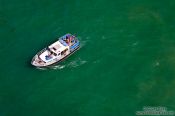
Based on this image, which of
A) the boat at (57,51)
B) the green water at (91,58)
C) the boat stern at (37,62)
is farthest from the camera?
the boat at (57,51)

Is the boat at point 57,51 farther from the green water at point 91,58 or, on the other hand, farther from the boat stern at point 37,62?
the green water at point 91,58

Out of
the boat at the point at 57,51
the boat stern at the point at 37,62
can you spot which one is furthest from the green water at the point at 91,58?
the boat at the point at 57,51

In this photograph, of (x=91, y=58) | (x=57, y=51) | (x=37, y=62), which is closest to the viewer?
(x=37, y=62)

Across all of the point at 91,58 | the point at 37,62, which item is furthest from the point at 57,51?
the point at 91,58

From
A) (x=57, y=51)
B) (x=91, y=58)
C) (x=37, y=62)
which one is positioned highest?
(x=57, y=51)

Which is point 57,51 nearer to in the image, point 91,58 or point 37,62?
point 37,62

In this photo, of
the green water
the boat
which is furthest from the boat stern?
the green water
